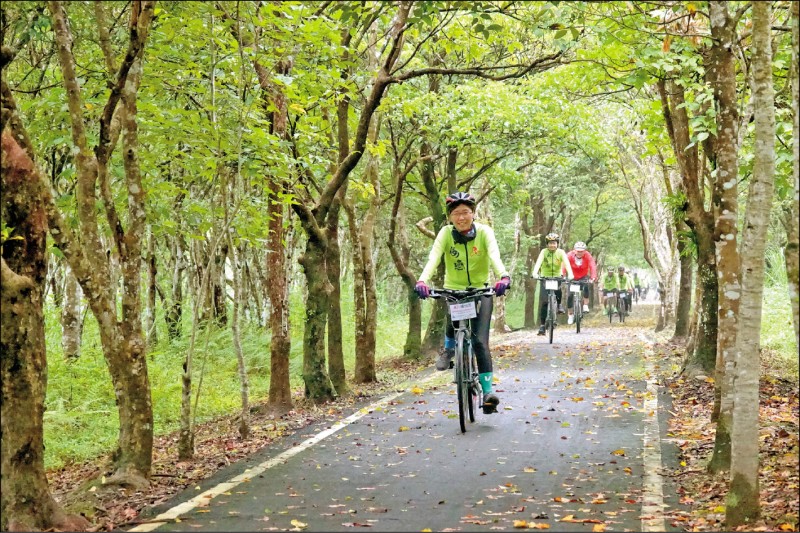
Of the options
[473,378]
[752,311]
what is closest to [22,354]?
[752,311]

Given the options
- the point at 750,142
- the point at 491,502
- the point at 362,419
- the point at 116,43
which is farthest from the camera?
the point at 750,142

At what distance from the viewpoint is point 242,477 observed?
7.57 metres

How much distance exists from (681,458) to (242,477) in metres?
4.11

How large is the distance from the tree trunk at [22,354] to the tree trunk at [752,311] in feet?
15.0

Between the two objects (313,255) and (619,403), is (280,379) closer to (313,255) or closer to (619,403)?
(313,255)

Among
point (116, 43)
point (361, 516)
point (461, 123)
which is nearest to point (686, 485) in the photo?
point (361, 516)

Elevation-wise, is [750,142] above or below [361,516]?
above

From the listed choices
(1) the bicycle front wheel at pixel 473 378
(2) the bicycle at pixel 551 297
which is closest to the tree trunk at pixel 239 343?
(1) the bicycle front wheel at pixel 473 378

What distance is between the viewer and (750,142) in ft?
46.4

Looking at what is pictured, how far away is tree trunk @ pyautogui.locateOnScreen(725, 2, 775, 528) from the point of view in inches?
222

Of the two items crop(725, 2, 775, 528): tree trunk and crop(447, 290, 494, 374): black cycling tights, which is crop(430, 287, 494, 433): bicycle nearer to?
crop(447, 290, 494, 374): black cycling tights

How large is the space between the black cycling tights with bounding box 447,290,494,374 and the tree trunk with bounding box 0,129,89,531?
4848mm

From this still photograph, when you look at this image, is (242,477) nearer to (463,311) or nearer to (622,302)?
(463,311)

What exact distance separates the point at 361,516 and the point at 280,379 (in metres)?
5.86
